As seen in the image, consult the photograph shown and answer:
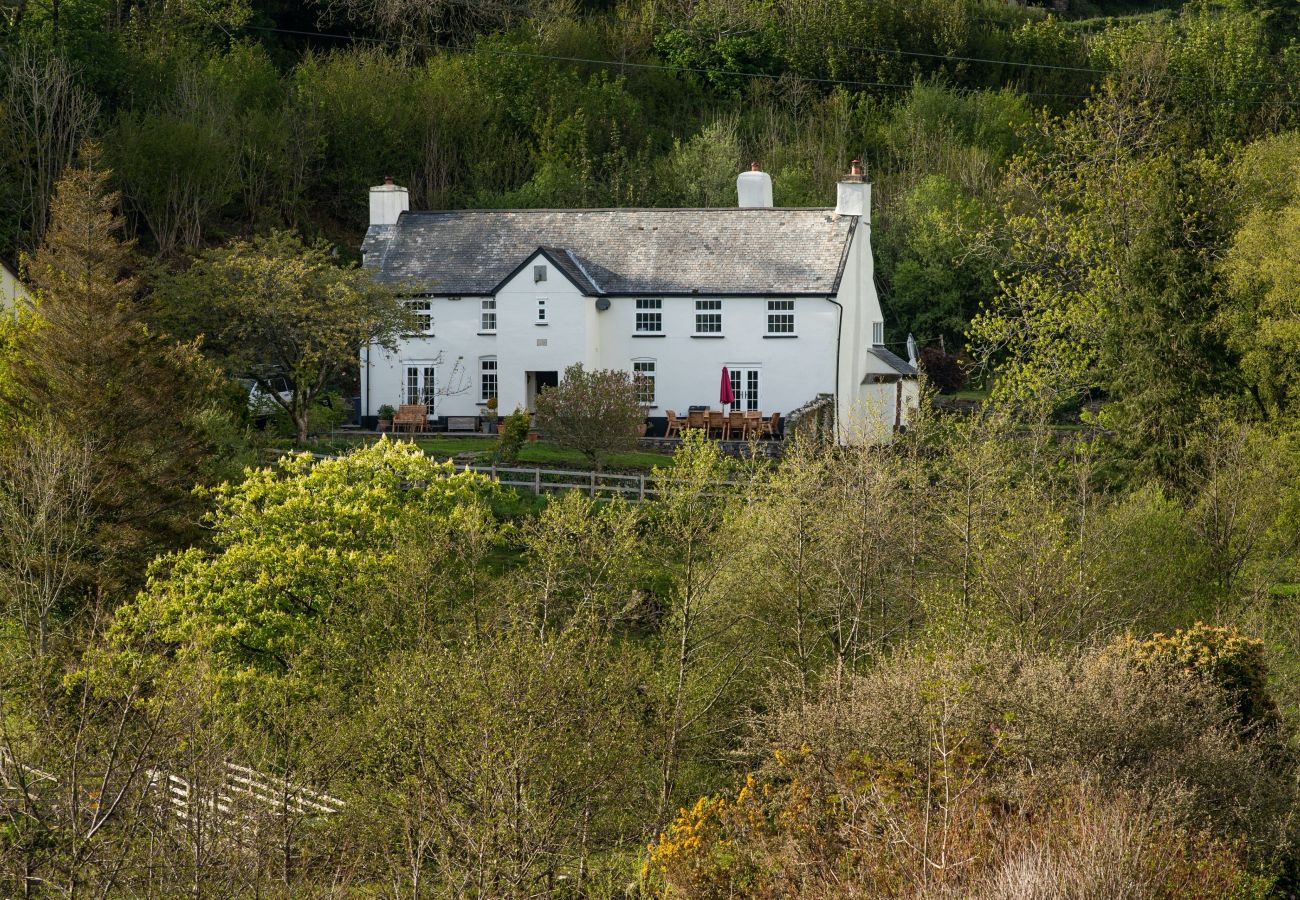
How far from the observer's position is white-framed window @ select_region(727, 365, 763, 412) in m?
47.2

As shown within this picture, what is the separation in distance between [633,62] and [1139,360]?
38569 millimetres

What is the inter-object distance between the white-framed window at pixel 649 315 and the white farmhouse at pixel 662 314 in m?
0.04

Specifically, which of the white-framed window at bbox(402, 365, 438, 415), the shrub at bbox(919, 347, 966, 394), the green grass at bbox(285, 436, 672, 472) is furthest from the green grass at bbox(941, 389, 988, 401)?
the white-framed window at bbox(402, 365, 438, 415)

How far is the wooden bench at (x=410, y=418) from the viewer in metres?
46.7

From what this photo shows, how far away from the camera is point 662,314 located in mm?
47844

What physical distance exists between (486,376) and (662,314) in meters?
5.33

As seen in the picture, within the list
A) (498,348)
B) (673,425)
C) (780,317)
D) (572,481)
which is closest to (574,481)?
(572,481)

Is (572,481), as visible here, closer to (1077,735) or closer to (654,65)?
(1077,735)

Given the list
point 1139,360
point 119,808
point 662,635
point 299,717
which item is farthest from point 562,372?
point 119,808

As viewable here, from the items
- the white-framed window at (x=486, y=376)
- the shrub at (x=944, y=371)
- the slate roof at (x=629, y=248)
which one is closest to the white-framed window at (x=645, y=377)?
the slate roof at (x=629, y=248)

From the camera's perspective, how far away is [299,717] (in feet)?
81.9

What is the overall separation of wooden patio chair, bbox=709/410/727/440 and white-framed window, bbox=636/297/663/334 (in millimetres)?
4000

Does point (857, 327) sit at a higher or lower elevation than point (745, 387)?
higher

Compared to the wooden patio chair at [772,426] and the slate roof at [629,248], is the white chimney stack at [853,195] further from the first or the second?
the wooden patio chair at [772,426]
